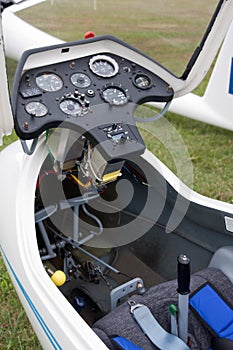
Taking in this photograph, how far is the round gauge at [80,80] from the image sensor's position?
5.12 feet

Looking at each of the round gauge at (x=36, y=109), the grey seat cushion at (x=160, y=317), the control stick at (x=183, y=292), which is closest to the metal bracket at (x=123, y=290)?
the grey seat cushion at (x=160, y=317)

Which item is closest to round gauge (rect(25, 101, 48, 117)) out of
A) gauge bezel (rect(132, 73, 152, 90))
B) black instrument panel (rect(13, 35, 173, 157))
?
black instrument panel (rect(13, 35, 173, 157))

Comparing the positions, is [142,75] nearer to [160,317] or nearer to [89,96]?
[89,96]

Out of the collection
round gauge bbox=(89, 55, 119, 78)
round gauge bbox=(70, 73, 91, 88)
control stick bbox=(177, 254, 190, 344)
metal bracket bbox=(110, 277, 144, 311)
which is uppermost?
round gauge bbox=(89, 55, 119, 78)

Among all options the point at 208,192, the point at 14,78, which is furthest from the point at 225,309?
the point at 208,192

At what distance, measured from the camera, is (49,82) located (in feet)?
5.04

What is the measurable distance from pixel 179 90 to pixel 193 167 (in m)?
1.47

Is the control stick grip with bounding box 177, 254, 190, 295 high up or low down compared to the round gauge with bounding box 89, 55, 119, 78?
down

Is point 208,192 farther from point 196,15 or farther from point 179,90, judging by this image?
point 196,15

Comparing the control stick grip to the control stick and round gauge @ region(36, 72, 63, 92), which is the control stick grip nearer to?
the control stick

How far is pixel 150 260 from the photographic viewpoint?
1971 mm

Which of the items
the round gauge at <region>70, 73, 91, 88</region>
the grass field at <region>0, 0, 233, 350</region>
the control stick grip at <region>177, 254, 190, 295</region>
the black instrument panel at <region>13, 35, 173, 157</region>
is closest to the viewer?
the control stick grip at <region>177, 254, 190, 295</region>

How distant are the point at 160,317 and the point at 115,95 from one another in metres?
0.66

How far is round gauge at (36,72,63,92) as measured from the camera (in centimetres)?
152
